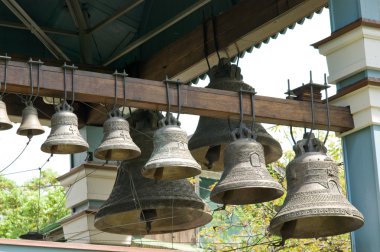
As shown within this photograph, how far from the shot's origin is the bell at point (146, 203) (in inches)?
309

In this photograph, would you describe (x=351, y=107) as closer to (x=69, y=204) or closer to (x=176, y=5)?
(x=176, y=5)

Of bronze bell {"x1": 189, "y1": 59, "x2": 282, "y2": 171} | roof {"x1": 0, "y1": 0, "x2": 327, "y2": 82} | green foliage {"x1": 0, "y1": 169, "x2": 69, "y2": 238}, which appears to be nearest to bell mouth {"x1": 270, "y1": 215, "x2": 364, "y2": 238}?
bronze bell {"x1": 189, "y1": 59, "x2": 282, "y2": 171}

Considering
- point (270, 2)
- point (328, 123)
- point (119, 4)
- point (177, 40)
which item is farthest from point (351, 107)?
point (119, 4)

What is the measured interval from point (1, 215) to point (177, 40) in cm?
1290

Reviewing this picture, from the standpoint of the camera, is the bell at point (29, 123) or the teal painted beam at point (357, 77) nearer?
the bell at point (29, 123)

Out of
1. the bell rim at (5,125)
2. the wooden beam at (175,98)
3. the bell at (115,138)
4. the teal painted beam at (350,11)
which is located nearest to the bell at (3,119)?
the bell rim at (5,125)

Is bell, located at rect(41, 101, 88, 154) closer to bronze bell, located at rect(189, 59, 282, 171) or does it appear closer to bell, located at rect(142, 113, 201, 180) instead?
bell, located at rect(142, 113, 201, 180)

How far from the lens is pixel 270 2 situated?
881 centimetres

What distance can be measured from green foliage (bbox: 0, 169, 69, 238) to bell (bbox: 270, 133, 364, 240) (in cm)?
1310

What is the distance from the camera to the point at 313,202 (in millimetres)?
6918

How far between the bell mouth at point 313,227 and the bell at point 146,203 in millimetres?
840

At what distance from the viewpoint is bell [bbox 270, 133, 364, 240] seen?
6887mm

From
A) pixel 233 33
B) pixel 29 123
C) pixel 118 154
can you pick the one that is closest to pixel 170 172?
pixel 118 154

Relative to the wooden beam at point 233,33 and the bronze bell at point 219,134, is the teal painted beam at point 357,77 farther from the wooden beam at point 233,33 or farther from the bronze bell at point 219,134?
the wooden beam at point 233,33
